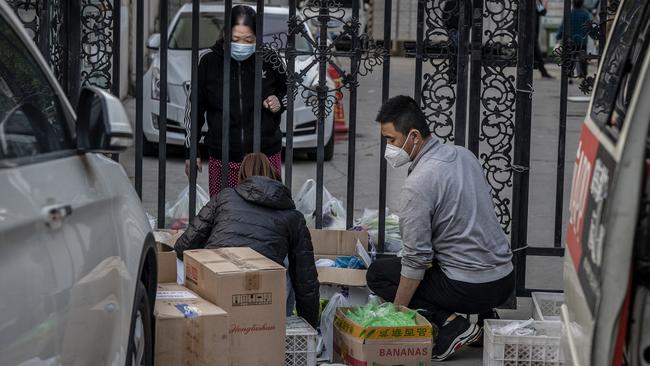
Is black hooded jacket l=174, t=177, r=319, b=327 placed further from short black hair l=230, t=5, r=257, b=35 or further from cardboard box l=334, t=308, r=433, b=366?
short black hair l=230, t=5, r=257, b=35

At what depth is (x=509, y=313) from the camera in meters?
7.25

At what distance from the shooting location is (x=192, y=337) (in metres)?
5.34

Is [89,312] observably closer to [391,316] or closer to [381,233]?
[391,316]

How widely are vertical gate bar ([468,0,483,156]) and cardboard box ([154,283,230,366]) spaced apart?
2.45 m

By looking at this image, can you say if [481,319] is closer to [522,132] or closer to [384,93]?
[522,132]

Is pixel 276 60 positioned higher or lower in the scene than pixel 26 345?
higher

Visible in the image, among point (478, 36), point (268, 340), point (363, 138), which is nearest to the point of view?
point (268, 340)

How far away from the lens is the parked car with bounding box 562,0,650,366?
3.29m

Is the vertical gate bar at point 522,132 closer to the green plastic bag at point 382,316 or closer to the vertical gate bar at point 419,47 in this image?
the vertical gate bar at point 419,47

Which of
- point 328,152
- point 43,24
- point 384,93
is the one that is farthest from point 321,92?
point 328,152

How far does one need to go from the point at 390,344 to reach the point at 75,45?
8.76 ft

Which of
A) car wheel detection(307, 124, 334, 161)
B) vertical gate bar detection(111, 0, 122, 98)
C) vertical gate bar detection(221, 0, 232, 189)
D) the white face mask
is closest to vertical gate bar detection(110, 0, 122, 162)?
vertical gate bar detection(111, 0, 122, 98)

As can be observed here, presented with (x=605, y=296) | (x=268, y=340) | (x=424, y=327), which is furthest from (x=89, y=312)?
(x=424, y=327)

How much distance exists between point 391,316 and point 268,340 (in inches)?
28.7
